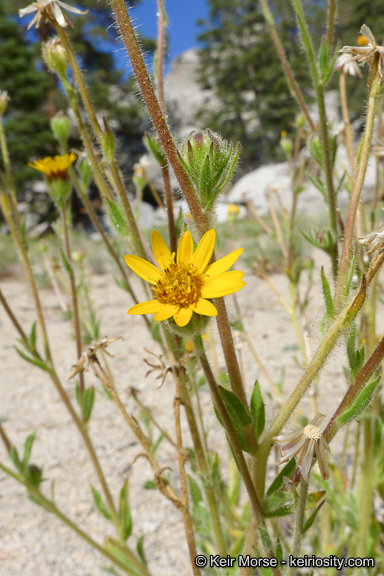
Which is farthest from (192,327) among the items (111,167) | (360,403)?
(111,167)

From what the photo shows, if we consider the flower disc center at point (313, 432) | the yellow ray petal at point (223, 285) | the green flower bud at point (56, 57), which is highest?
the green flower bud at point (56, 57)

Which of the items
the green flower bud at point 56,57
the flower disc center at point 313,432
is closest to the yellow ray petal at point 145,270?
the flower disc center at point 313,432

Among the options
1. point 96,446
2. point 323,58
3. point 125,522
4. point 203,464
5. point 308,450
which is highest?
point 323,58

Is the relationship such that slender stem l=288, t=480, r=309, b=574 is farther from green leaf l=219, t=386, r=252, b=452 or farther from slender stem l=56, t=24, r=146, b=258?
slender stem l=56, t=24, r=146, b=258

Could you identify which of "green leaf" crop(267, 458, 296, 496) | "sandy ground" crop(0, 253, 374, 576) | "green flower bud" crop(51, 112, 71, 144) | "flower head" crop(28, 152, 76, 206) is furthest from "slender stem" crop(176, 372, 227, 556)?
"green flower bud" crop(51, 112, 71, 144)

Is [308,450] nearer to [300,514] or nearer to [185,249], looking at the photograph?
[300,514]

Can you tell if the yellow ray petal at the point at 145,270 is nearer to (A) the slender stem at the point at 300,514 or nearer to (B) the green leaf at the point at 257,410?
(B) the green leaf at the point at 257,410
